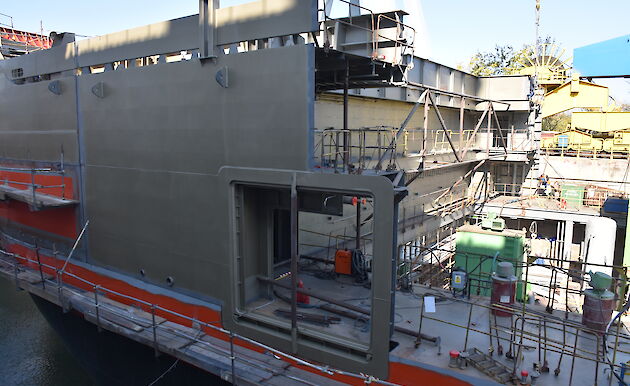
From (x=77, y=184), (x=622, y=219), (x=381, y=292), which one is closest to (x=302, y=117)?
(x=381, y=292)

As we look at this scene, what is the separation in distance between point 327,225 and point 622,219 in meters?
14.7

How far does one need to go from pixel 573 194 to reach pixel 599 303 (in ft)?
55.8

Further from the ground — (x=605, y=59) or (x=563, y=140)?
(x=605, y=59)

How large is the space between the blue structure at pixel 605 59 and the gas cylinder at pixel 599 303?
1874 centimetres

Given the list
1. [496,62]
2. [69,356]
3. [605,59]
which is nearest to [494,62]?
[496,62]

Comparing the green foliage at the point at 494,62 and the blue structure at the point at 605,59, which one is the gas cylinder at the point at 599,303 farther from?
the green foliage at the point at 494,62

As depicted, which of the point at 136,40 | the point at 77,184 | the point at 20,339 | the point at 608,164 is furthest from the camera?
the point at 608,164

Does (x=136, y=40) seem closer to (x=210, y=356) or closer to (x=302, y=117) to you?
(x=302, y=117)

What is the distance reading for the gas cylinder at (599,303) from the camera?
7219 millimetres

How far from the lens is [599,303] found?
7.25 m

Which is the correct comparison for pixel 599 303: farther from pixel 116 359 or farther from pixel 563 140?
pixel 563 140

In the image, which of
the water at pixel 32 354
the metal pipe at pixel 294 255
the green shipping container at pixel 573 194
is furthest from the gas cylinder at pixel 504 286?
the green shipping container at pixel 573 194

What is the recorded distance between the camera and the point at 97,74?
415 inches

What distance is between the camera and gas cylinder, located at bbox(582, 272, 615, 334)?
722 cm
